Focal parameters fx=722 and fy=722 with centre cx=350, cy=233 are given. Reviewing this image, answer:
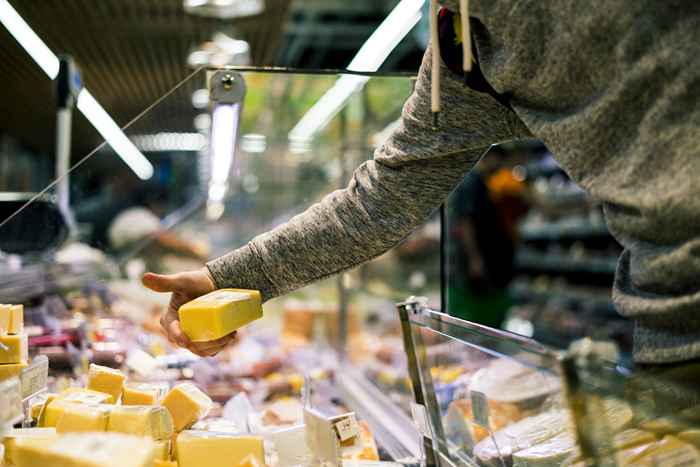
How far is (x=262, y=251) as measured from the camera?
134cm

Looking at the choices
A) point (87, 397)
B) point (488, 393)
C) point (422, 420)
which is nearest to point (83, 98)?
point (87, 397)

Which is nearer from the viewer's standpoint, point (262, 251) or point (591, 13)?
point (591, 13)

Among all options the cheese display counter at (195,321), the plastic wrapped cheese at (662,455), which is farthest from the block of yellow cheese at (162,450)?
the plastic wrapped cheese at (662,455)

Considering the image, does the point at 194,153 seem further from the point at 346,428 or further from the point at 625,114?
the point at 625,114

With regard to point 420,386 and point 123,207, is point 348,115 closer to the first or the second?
point 420,386

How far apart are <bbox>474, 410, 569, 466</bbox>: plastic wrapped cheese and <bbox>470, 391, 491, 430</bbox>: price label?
0.10 feet

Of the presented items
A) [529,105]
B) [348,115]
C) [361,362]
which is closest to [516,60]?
[529,105]

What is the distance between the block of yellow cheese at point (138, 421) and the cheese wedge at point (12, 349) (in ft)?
0.83

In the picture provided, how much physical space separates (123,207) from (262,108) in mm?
1497

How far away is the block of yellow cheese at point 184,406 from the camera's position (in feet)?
4.18

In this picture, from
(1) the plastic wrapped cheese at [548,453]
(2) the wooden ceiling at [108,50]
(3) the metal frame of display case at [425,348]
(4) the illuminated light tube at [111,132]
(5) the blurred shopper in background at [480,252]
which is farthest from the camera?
(5) the blurred shopper in background at [480,252]

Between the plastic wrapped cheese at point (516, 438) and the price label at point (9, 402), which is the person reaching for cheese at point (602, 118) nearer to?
the plastic wrapped cheese at point (516, 438)

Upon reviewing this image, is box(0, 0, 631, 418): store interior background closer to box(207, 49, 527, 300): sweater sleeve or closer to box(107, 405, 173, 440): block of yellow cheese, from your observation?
box(207, 49, 527, 300): sweater sleeve

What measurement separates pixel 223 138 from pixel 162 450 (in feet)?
3.63
